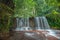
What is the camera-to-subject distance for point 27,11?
62.0 ft

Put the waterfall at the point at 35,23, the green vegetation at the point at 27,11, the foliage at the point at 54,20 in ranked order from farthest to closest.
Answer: the foliage at the point at 54,20
the waterfall at the point at 35,23
the green vegetation at the point at 27,11

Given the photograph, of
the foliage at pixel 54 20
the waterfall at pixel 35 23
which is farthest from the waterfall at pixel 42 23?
the foliage at pixel 54 20

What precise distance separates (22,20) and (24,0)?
2381mm

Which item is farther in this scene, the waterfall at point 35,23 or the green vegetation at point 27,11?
the waterfall at point 35,23

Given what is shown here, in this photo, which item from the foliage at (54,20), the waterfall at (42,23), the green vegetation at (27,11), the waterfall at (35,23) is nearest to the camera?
the green vegetation at (27,11)

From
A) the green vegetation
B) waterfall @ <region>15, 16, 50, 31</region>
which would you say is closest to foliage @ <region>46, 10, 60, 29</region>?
the green vegetation

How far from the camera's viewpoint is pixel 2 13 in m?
8.43

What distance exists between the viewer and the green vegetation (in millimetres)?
8933

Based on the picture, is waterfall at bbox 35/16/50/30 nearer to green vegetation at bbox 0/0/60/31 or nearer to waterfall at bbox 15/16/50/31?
waterfall at bbox 15/16/50/31

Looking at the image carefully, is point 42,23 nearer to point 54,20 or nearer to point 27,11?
point 54,20

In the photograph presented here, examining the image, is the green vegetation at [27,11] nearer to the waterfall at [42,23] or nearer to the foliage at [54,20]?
the foliage at [54,20]

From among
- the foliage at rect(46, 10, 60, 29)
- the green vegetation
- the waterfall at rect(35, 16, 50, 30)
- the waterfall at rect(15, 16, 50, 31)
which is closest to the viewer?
the green vegetation

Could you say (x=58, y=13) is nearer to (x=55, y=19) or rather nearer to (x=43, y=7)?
(x=55, y=19)

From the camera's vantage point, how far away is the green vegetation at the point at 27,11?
8933 millimetres
